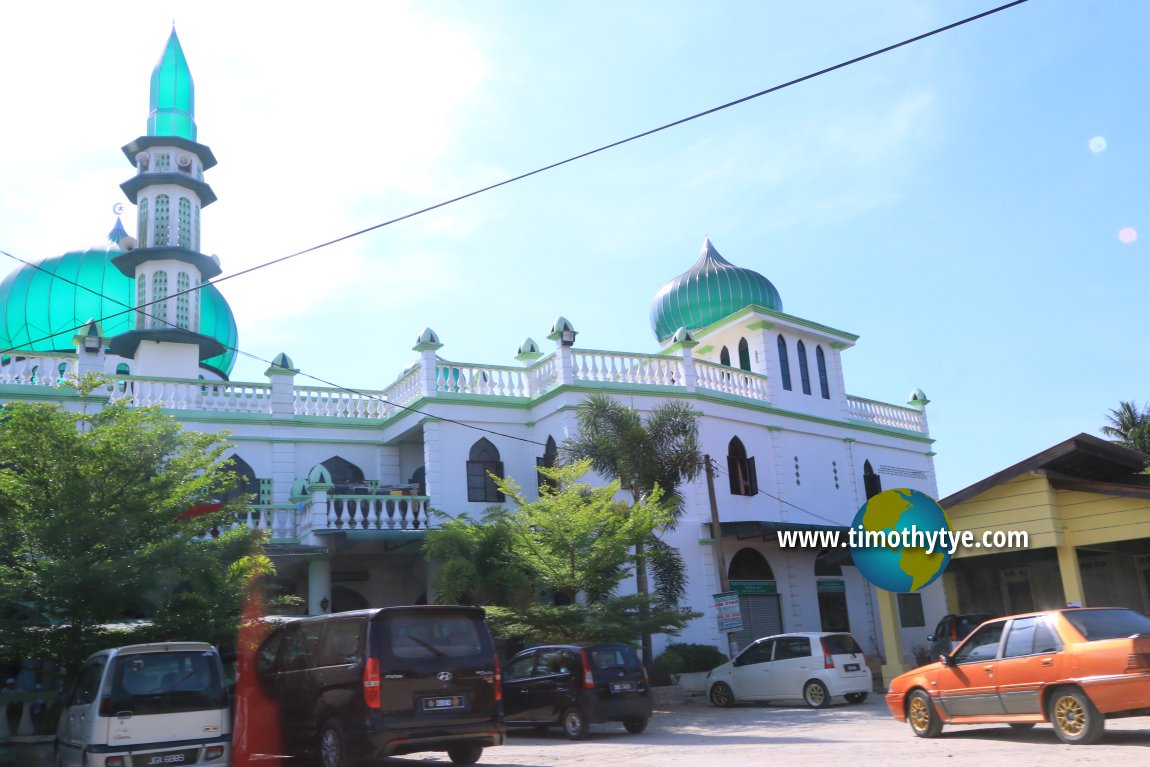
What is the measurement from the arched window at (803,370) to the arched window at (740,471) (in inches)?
173

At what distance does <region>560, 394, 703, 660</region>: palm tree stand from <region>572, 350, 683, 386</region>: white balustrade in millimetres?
2758

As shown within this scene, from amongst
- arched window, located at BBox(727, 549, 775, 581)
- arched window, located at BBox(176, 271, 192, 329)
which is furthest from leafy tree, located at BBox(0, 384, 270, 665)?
arched window, located at BBox(727, 549, 775, 581)

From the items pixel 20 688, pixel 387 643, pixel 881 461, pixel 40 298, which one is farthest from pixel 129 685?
pixel 881 461

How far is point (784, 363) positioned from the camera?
3216cm

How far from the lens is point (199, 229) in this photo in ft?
99.0

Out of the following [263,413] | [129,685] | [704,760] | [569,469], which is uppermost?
[263,413]

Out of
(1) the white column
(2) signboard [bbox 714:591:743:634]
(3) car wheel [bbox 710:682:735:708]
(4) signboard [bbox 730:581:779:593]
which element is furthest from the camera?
(4) signboard [bbox 730:581:779:593]

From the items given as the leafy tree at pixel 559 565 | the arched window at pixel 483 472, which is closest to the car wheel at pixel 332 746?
the leafy tree at pixel 559 565

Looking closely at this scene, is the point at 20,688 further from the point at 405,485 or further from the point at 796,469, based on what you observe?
the point at 796,469

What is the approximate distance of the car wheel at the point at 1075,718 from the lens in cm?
1112

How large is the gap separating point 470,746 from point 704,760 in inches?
99.9

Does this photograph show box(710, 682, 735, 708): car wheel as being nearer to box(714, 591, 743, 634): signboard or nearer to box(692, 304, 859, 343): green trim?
box(714, 591, 743, 634): signboard

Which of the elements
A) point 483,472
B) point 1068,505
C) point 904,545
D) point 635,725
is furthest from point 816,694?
point 483,472

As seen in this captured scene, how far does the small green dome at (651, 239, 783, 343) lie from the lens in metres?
34.1
